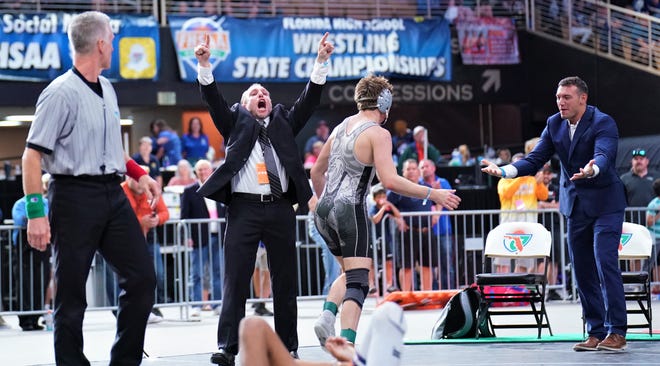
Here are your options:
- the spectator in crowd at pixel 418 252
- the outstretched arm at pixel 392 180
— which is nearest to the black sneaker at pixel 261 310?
the spectator in crowd at pixel 418 252

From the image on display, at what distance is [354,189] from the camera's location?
8.37 meters

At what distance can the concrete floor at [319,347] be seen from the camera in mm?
9359

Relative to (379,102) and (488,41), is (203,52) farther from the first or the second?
(488,41)

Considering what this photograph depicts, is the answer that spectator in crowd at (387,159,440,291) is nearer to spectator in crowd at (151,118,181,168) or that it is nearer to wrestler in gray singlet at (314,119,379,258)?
spectator in crowd at (151,118,181,168)

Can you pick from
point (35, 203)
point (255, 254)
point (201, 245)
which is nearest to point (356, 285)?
point (255, 254)

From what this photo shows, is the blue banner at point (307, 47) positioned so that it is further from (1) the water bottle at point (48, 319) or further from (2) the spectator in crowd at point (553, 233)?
(1) the water bottle at point (48, 319)

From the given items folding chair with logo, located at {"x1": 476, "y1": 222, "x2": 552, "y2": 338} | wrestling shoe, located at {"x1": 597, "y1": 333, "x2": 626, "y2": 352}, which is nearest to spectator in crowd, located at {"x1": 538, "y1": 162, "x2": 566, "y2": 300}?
folding chair with logo, located at {"x1": 476, "y1": 222, "x2": 552, "y2": 338}

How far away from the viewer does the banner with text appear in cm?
2475

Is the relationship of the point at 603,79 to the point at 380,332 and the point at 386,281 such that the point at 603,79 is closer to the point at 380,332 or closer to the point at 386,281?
the point at 386,281

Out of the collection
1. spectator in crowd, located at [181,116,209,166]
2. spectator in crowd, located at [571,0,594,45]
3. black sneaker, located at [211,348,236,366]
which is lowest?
black sneaker, located at [211,348,236,366]

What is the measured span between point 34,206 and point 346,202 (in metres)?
2.47

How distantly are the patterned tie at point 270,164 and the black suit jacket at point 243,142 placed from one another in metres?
0.04

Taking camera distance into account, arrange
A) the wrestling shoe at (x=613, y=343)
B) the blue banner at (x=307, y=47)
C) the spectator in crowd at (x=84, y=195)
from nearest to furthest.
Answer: the spectator in crowd at (x=84, y=195) → the wrestling shoe at (x=613, y=343) → the blue banner at (x=307, y=47)

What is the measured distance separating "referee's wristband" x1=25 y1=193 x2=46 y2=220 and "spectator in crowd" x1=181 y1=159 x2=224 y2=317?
332 inches
